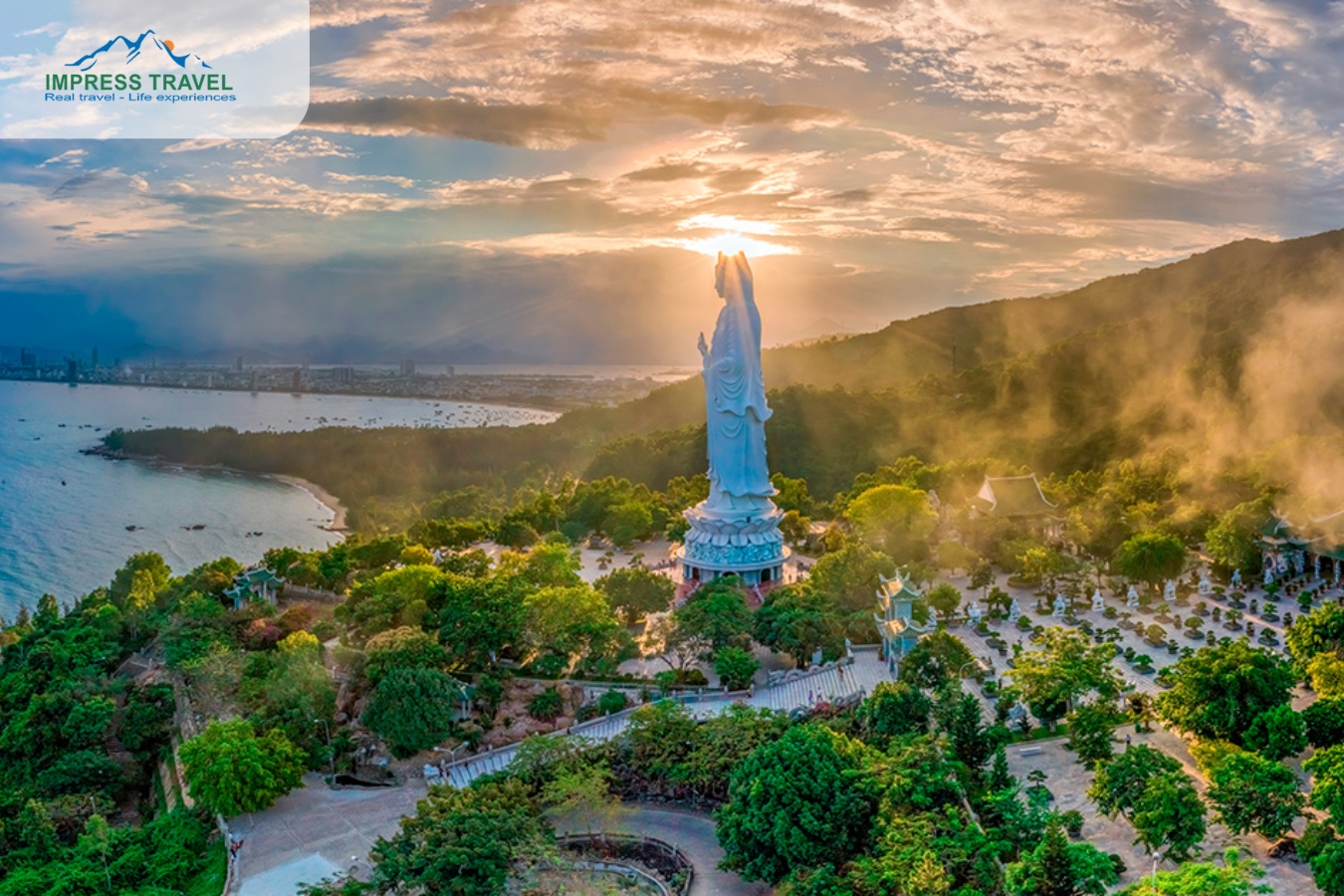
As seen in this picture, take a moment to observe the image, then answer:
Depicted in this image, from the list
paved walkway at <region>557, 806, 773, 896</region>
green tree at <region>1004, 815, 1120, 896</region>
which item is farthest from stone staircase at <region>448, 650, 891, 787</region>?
green tree at <region>1004, 815, 1120, 896</region>

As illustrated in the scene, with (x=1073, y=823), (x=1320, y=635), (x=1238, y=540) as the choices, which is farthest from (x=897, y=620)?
(x=1238, y=540)

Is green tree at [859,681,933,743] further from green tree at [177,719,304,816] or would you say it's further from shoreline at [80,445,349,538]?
shoreline at [80,445,349,538]

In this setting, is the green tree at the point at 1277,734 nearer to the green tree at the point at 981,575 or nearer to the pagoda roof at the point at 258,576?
the green tree at the point at 981,575

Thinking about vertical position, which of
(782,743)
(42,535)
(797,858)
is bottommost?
(42,535)

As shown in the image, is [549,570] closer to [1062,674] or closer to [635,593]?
[635,593]

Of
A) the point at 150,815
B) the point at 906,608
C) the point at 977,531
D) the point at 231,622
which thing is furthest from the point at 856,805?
the point at 977,531

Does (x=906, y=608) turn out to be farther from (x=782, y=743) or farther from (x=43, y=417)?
(x=43, y=417)
